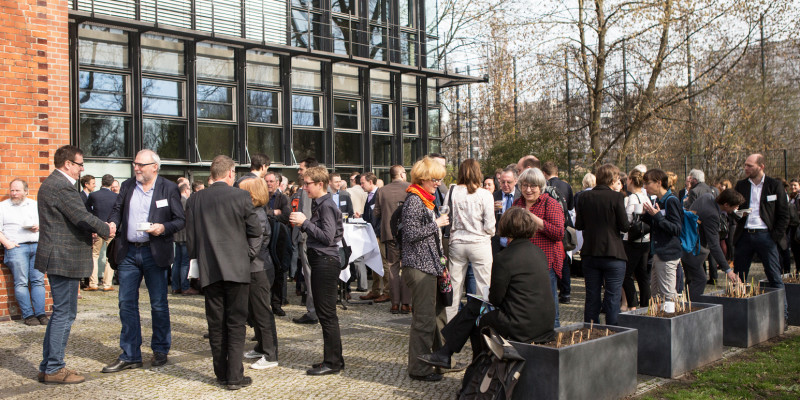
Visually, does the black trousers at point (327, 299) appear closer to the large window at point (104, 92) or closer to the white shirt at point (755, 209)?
the white shirt at point (755, 209)

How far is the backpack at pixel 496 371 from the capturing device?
4781mm

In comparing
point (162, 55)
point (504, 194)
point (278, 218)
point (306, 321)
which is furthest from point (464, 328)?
point (162, 55)

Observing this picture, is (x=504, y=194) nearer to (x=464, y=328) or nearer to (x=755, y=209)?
(x=755, y=209)

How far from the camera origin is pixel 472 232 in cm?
666

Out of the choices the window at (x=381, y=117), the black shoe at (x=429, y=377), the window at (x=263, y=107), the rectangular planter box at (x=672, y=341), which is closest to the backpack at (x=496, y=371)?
the black shoe at (x=429, y=377)

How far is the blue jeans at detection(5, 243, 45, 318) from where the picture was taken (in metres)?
9.05

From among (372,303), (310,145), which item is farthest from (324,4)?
(372,303)

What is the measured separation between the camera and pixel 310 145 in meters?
22.2

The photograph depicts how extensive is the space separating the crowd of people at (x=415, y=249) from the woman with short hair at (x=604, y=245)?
14 millimetres

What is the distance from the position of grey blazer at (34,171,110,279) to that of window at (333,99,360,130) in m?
16.6

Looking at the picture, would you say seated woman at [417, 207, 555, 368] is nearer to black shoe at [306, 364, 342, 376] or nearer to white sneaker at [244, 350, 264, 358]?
black shoe at [306, 364, 342, 376]

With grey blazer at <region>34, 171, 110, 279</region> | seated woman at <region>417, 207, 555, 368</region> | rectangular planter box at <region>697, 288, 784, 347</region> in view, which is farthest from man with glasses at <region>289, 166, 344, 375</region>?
rectangular planter box at <region>697, 288, 784, 347</region>

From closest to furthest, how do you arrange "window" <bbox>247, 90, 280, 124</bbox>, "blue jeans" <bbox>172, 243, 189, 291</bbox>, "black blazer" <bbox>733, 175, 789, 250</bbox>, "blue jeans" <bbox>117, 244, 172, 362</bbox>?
"blue jeans" <bbox>117, 244, 172, 362</bbox>, "black blazer" <bbox>733, 175, 789, 250</bbox>, "blue jeans" <bbox>172, 243, 189, 291</bbox>, "window" <bbox>247, 90, 280, 124</bbox>

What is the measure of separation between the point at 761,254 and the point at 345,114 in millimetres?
16493
